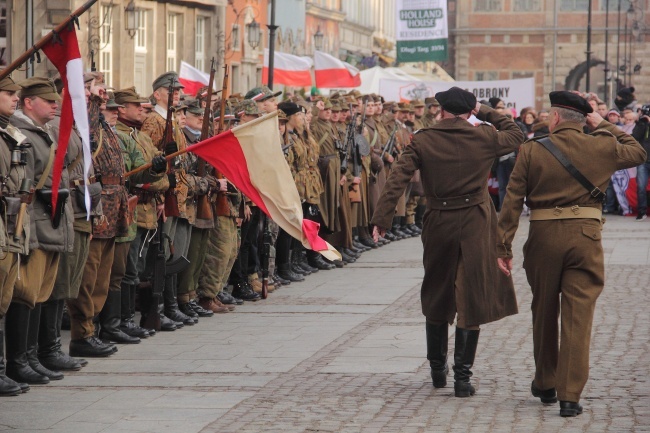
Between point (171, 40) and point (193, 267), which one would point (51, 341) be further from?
point (171, 40)

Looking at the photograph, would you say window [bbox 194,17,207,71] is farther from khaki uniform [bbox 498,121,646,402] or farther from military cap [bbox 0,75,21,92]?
khaki uniform [bbox 498,121,646,402]

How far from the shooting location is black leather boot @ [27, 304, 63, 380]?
32.2ft

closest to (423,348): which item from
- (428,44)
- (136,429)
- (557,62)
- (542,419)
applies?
(542,419)

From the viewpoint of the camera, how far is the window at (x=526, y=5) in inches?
3125

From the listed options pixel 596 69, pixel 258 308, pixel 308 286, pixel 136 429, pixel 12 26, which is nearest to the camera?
pixel 136 429

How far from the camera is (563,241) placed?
8812 mm

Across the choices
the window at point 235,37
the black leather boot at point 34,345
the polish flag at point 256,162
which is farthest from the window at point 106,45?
the black leather boot at point 34,345

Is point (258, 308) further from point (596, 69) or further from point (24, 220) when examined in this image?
point (596, 69)

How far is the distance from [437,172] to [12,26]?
47.6 feet

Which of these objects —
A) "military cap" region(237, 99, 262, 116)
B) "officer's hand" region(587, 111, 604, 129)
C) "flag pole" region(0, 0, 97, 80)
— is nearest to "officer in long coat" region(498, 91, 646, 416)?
"officer's hand" region(587, 111, 604, 129)

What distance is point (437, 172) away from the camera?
9.59 m

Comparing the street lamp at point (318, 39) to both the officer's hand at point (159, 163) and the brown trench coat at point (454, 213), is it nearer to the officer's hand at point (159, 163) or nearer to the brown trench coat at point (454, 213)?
the officer's hand at point (159, 163)

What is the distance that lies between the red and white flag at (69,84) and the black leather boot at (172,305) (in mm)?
4032

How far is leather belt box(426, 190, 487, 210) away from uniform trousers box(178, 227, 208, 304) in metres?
3.86
